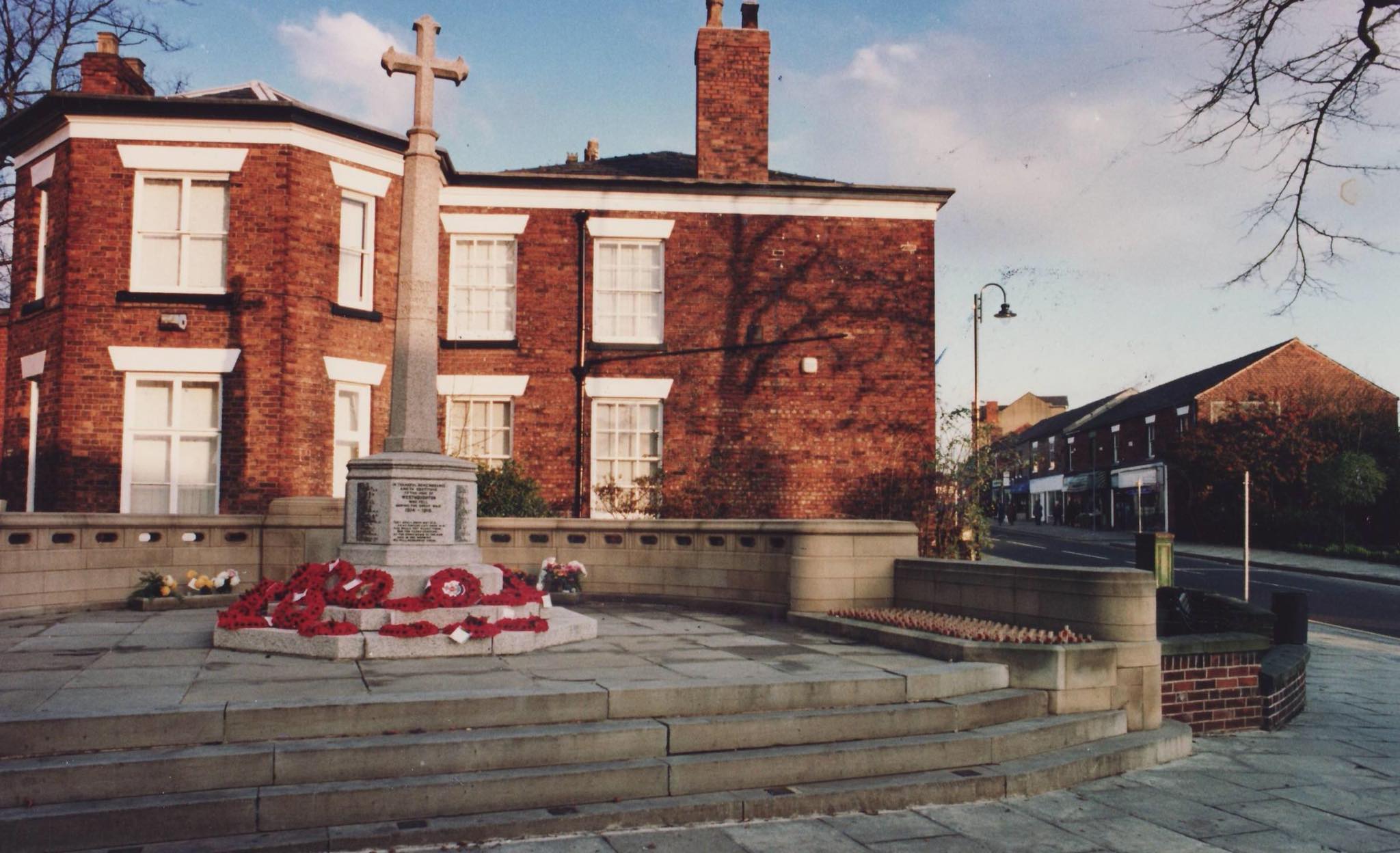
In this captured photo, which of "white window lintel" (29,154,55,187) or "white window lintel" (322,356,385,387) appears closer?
"white window lintel" (322,356,385,387)

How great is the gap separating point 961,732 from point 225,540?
944cm

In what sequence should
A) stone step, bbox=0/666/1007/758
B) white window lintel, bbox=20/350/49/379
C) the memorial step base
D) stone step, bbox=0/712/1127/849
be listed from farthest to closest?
white window lintel, bbox=20/350/49/379, the memorial step base, stone step, bbox=0/666/1007/758, stone step, bbox=0/712/1127/849

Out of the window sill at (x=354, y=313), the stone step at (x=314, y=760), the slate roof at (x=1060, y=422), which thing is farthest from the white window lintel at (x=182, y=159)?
the slate roof at (x=1060, y=422)

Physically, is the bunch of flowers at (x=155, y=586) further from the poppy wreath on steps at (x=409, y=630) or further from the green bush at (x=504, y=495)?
the poppy wreath on steps at (x=409, y=630)

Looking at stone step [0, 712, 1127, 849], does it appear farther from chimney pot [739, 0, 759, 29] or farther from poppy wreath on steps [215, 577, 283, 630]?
chimney pot [739, 0, 759, 29]

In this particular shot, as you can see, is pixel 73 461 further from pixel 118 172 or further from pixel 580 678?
pixel 580 678

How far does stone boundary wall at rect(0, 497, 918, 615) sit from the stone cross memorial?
11.8ft

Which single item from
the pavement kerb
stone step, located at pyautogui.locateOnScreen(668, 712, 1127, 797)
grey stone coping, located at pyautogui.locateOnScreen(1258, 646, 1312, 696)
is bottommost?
the pavement kerb

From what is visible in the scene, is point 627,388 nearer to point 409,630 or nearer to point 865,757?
point 409,630

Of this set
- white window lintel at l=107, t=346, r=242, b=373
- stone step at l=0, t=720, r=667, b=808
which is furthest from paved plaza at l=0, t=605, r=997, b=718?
white window lintel at l=107, t=346, r=242, b=373

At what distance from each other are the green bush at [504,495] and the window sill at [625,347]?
349 cm

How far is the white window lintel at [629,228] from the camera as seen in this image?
18047mm

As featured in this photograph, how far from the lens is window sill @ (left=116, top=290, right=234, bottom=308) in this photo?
49.2ft

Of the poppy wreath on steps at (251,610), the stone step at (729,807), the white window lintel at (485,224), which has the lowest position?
the stone step at (729,807)
